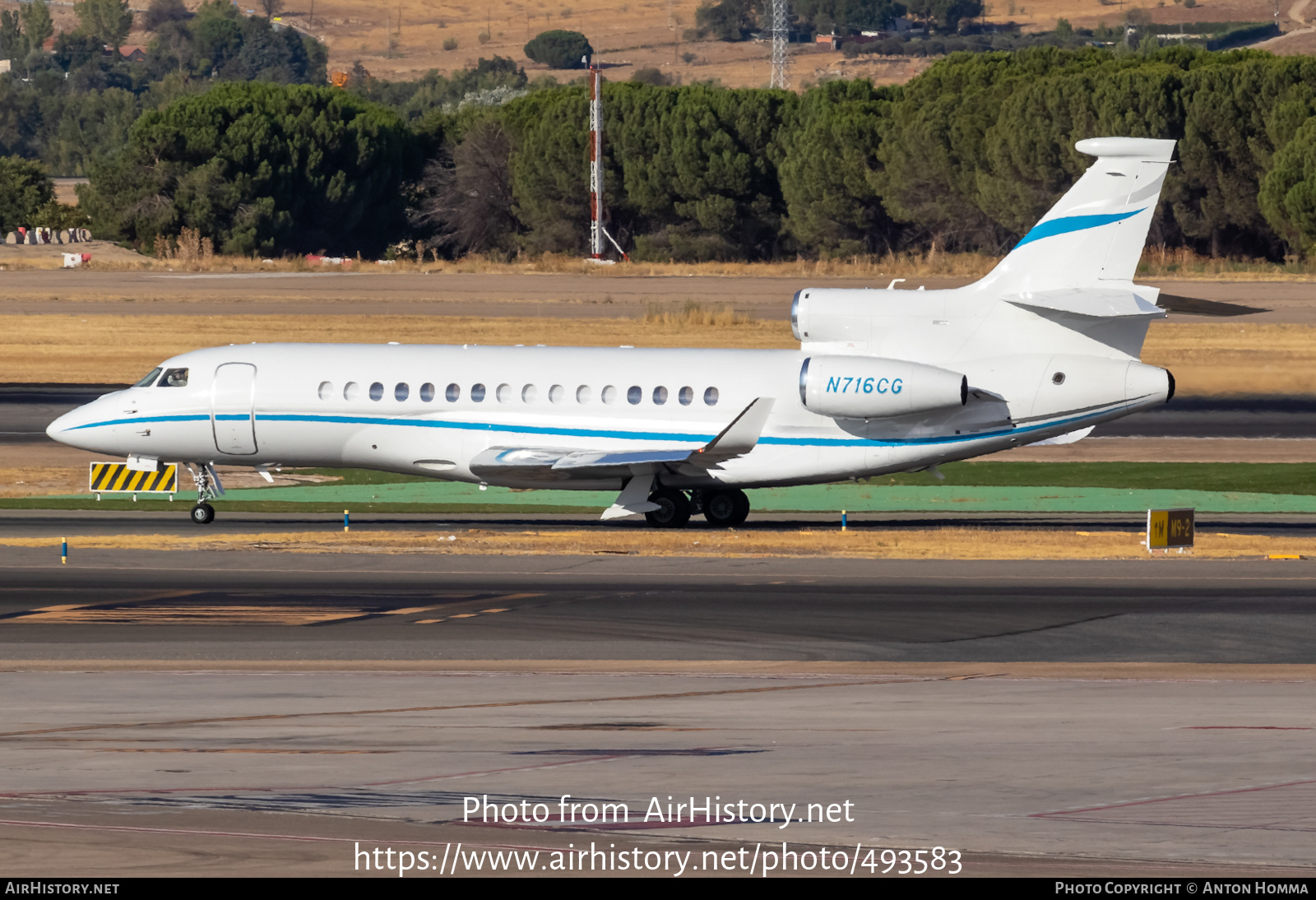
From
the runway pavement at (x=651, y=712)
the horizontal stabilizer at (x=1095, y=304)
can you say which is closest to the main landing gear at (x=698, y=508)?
the runway pavement at (x=651, y=712)

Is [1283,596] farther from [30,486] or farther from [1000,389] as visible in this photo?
[30,486]

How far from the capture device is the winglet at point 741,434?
32531 millimetres

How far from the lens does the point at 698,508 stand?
115 feet

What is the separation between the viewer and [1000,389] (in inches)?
1303

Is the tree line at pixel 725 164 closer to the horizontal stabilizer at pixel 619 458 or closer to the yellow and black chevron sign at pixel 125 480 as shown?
the yellow and black chevron sign at pixel 125 480

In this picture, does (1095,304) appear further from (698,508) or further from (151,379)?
(151,379)

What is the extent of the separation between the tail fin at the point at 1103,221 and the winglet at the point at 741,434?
17.1 ft

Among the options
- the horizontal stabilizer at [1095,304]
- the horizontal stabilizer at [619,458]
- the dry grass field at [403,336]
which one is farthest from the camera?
the dry grass field at [403,336]

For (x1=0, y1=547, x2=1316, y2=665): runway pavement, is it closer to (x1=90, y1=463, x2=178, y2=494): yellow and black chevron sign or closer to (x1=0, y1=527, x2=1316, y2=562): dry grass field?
(x1=0, y1=527, x2=1316, y2=562): dry grass field

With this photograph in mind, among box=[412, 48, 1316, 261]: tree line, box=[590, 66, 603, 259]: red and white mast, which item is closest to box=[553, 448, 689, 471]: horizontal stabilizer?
box=[412, 48, 1316, 261]: tree line

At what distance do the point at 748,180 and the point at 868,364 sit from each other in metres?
95.9

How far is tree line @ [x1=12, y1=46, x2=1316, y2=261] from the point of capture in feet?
347

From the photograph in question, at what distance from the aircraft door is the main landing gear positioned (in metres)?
7.78

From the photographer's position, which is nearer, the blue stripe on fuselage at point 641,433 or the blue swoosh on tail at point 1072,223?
the blue swoosh on tail at point 1072,223
